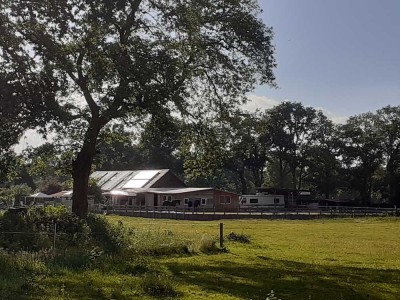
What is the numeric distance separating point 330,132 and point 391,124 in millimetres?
12858

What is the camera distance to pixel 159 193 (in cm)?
7244

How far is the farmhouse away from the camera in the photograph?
241 ft

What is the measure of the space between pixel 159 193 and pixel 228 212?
39.0 feet

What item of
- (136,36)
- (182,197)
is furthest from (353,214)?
(136,36)

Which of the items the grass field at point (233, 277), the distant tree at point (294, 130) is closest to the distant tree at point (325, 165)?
the distant tree at point (294, 130)

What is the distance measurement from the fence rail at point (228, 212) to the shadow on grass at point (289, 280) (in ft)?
127

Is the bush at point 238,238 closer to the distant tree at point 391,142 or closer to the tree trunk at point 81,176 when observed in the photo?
the tree trunk at point 81,176

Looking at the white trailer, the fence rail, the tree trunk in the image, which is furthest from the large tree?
the white trailer

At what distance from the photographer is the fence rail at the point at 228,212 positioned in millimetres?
59156

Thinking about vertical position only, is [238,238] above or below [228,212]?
below

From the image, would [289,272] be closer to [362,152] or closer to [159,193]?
[159,193]

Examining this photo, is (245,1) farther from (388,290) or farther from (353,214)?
(353,214)

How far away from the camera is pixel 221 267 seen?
18.0m

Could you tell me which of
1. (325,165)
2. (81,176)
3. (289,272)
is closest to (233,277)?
(289,272)
